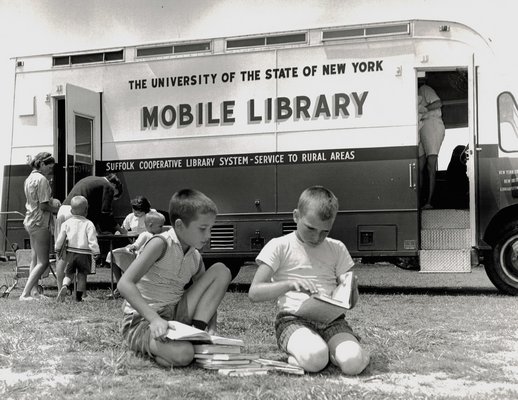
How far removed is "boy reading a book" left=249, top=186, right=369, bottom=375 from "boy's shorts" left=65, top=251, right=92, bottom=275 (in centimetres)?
419

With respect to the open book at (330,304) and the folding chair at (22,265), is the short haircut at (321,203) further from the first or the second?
the folding chair at (22,265)

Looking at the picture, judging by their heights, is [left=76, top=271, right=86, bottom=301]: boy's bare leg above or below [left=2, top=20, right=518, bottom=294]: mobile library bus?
below

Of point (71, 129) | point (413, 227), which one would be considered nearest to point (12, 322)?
point (71, 129)

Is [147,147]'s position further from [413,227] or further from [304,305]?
[304,305]

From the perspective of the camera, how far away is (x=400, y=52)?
9.78m

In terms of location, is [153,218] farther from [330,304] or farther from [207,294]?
[330,304]

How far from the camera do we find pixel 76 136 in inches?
407

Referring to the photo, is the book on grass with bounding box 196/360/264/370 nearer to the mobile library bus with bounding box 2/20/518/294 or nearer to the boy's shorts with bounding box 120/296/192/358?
the boy's shorts with bounding box 120/296/192/358

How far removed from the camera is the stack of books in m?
4.08

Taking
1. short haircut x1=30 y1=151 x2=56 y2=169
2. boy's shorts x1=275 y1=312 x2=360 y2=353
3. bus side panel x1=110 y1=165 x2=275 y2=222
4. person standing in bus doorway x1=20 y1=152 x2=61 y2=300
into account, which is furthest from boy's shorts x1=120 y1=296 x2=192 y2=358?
bus side panel x1=110 y1=165 x2=275 y2=222

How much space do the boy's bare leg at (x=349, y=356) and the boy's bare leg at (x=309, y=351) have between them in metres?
0.07

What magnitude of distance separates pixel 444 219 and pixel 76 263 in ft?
15.2

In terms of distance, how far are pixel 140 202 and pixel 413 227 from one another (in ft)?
11.3

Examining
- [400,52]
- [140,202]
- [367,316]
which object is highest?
[400,52]
